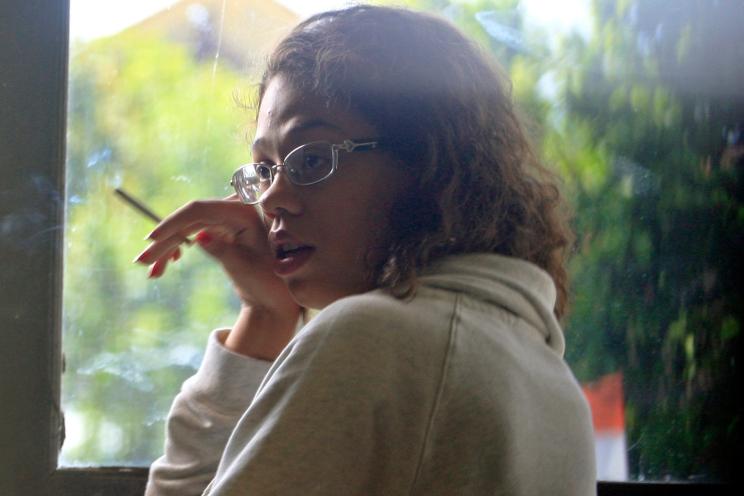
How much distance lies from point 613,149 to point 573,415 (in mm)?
616

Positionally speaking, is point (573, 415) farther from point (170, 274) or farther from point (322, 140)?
point (170, 274)

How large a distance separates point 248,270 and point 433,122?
13.7 inches

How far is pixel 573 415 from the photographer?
840 millimetres

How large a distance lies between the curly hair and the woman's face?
2 cm

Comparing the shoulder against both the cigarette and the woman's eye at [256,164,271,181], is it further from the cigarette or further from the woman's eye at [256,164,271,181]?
the cigarette

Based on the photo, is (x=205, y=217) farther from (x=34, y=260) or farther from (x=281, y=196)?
(x=34, y=260)

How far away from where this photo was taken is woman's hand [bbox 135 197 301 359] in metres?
1.15

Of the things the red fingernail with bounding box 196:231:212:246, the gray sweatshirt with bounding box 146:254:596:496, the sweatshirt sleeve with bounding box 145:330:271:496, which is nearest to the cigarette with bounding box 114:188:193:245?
the red fingernail with bounding box 196:231:212:246

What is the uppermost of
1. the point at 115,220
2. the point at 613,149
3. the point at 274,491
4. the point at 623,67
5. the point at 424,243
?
the point at 623,67

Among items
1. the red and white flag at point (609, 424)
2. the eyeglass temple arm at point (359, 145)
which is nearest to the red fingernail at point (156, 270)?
the eyeglass temple arm at point (359, 145)

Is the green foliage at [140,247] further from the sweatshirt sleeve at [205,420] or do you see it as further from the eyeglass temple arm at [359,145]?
the eyeglass temple arm at [359,145]

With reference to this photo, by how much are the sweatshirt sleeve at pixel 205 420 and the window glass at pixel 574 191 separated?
23cm

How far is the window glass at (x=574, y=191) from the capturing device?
135cm

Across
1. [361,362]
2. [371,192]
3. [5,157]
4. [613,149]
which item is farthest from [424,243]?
[5,157]
